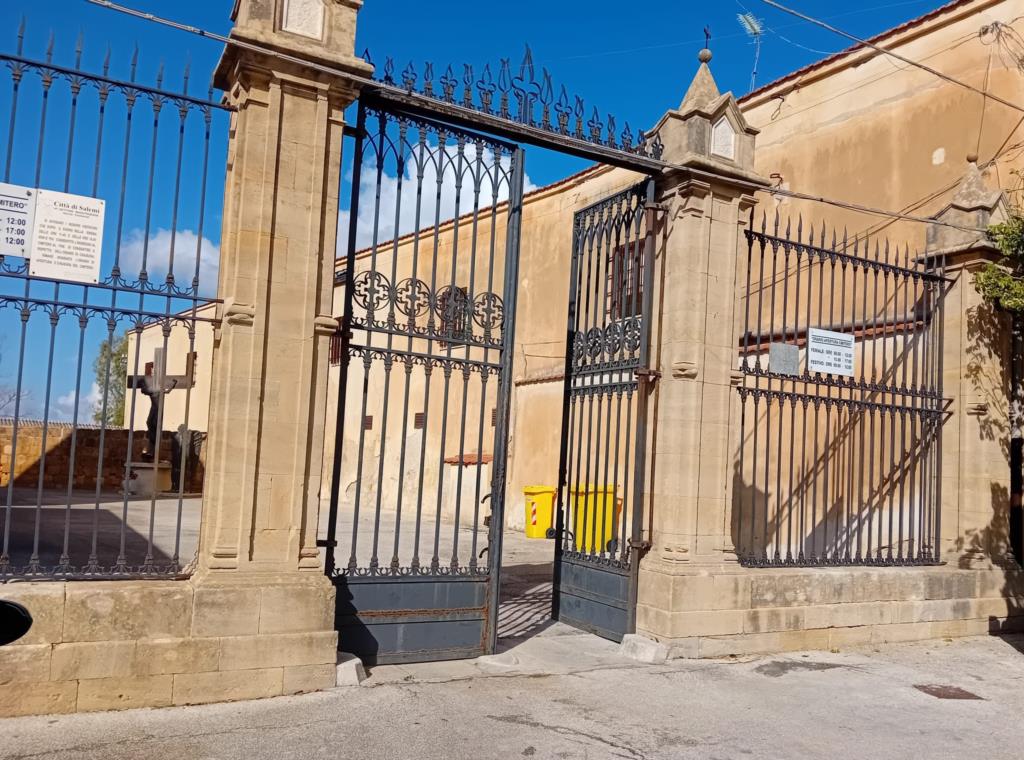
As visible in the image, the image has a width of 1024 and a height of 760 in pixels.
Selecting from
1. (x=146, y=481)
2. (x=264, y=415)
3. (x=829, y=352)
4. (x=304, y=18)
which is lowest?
(x=146, y=481)

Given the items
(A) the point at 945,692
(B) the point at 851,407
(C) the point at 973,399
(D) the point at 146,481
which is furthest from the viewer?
(D) the point at 146,481

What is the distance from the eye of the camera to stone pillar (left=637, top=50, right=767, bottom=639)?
25.1 feet

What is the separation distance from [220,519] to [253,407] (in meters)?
0.76

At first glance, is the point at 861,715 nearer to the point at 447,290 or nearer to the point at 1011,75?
the point at 447,290

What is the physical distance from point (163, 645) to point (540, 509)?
40.6 feet

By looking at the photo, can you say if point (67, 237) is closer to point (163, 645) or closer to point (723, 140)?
point (163, 645)

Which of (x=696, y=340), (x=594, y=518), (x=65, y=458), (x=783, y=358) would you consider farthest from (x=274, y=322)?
(x=65, y=458)

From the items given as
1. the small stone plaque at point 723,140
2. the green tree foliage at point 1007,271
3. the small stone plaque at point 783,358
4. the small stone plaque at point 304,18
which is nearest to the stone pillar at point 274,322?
the small stone plaque at point 304,18

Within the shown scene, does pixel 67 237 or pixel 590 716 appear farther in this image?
pixel 590 716

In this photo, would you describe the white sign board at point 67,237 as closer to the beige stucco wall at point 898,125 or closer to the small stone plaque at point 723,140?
the small stone plaque at point 723,140

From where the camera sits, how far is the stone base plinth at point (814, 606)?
750cm

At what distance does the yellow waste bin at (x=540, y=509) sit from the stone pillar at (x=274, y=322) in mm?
11330

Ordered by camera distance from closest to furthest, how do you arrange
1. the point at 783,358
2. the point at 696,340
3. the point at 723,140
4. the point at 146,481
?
the point at 696,340 → the point at 723,140 → the point at 783,358 → the point at 146,481

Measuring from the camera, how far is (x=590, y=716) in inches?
229
